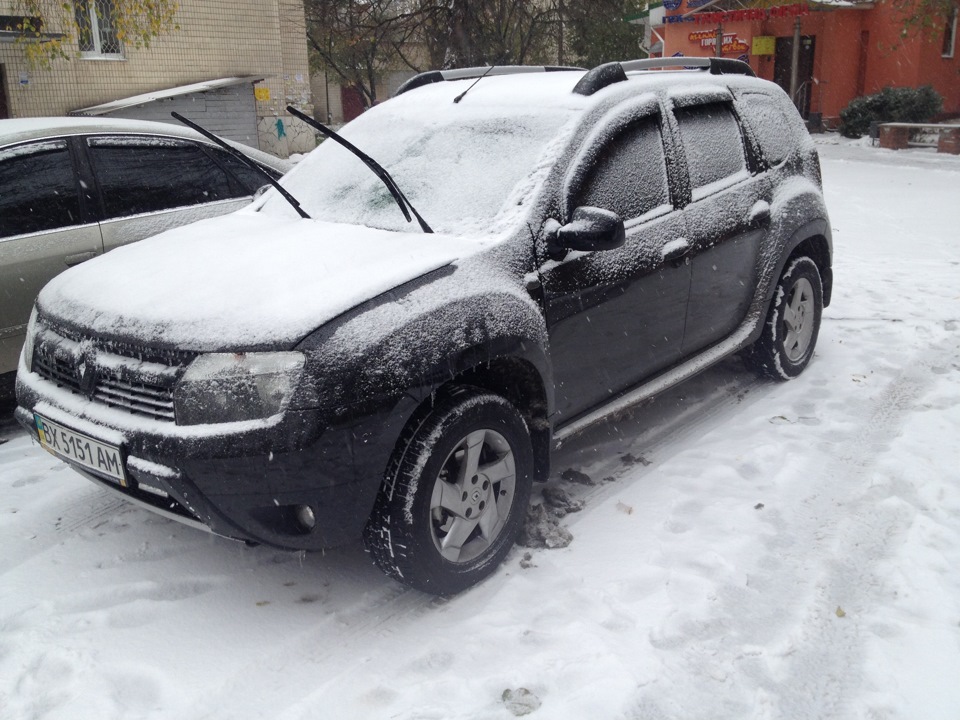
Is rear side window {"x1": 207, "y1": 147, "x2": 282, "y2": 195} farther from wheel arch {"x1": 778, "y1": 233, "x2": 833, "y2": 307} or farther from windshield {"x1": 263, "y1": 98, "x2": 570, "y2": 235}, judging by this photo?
wheel arch {"x1": 778, "y1": 233, "x2": 833, "y2": 307}

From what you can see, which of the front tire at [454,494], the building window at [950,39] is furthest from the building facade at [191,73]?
the building window at [950,39]

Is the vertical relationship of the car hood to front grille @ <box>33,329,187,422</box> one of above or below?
above

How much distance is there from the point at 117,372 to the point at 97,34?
60.0 ft

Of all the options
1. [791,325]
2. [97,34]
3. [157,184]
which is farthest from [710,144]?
[97,34]

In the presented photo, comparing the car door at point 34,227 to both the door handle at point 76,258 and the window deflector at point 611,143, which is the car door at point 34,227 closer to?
the door handle at point 76,258

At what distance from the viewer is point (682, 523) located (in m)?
3.67

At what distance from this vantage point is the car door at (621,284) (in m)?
3.53

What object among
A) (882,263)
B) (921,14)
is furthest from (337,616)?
(921,14)

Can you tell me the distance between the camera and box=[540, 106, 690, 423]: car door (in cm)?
353

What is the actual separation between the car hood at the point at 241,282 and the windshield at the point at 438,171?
169 millimetres

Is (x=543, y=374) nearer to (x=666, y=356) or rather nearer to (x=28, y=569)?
(x=666, y=356)

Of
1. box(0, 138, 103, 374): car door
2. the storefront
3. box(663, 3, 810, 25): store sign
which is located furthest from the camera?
the storefront

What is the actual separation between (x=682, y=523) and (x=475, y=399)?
1.19 meters

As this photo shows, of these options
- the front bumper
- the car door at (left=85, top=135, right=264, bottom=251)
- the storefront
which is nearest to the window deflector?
the front bumper
